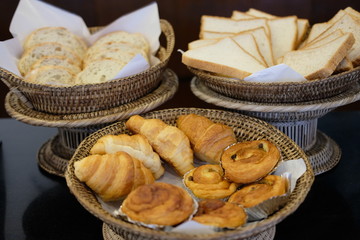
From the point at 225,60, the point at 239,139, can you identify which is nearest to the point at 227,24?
the point at 225,60

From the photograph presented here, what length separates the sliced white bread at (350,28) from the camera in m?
1.22

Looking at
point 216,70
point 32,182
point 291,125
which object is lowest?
point 32,182

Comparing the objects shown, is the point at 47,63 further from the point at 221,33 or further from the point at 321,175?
the point at 321,175

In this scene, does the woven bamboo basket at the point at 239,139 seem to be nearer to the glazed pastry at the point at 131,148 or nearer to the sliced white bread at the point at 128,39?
the glazed pastry at the point at 131,148

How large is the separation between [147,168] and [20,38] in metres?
0.76

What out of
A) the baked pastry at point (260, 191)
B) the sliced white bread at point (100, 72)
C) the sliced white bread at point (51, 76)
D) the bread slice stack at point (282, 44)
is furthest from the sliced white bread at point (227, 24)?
the baked pastry at point (260, 191)

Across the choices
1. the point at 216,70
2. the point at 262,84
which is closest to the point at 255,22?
the point at 216,70

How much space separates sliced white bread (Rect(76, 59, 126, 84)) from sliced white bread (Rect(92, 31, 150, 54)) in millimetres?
167

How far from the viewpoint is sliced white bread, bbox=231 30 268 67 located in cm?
125

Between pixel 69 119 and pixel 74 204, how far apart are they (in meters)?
0.21

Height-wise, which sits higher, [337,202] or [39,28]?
[39,28]

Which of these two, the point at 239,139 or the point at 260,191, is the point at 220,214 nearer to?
the point at 260,191

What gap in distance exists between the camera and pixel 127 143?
3.14 ft

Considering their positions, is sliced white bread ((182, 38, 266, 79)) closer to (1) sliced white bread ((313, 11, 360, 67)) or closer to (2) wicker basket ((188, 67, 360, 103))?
(2) wicker basket ((188, 67, 360, 103))
